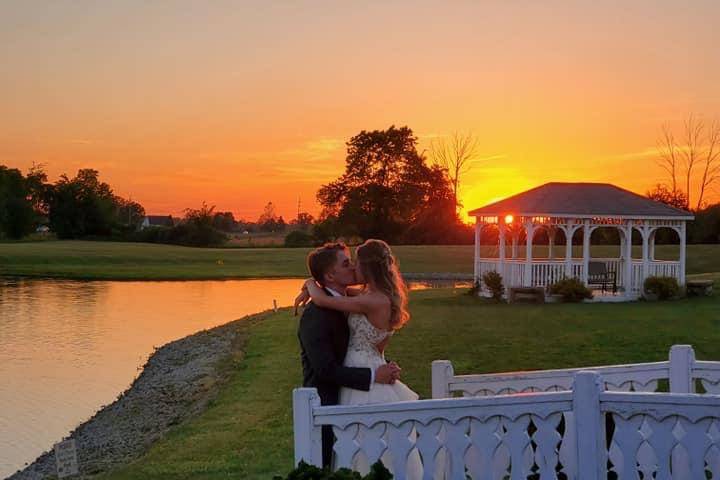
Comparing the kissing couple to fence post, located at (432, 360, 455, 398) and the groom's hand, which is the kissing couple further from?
fence post, located at (432, 360, 455, 398)

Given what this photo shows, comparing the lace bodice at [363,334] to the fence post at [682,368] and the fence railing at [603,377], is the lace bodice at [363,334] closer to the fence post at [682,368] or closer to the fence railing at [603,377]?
the fence railing at [603,377]

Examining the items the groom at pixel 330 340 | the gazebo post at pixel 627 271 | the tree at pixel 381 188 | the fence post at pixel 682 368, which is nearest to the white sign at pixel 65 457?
the groom at pixel 330 340

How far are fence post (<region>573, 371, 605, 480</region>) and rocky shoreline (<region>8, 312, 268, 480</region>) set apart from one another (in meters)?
7.71

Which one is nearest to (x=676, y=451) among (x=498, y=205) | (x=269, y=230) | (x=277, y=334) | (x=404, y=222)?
(x=277, y=334)

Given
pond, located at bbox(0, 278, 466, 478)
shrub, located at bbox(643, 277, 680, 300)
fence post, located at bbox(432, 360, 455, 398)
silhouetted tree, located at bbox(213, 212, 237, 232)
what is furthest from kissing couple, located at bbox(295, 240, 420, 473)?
silhouetted tree, located at bbox(213, 212, 237, 232)

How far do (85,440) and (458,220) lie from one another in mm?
72516

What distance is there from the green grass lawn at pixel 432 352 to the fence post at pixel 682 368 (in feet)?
13.6

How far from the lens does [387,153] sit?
8656 centimetres

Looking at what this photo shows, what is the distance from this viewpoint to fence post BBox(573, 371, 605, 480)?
4.23 metres

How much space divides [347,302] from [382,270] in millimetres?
284

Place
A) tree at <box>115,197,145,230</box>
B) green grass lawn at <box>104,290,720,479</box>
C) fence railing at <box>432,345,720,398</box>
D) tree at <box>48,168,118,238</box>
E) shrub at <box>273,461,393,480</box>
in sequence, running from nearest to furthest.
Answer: shrub at <box>273,461,393,480</box>
fence railing at <box>432,345,720,398</box>
green grass lawn at <box>104,290,720,479</box>
tree at <box>48,168,118,238</box>
tree at <box>115,197,145,230</box>

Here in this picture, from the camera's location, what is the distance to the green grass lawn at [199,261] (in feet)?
175

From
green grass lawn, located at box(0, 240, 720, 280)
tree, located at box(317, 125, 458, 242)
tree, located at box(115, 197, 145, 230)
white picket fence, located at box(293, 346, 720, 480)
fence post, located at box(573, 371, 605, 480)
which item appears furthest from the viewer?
tree, located at box(115, 197, 145, 230)

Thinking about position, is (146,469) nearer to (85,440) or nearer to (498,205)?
(85,440)
